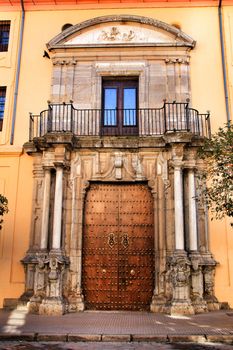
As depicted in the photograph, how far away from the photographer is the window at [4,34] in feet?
40.9

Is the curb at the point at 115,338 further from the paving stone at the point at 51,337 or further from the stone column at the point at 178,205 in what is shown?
the stone column at the point at 178,205

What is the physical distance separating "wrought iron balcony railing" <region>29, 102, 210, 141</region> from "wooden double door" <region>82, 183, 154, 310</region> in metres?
1.59

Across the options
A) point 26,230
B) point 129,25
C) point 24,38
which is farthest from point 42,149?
point 129,25

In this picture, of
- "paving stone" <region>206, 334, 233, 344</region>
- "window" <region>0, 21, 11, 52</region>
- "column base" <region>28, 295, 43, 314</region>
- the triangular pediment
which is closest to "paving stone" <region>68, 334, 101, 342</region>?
"paving stone" <region>206, 334, 233, 344</region>

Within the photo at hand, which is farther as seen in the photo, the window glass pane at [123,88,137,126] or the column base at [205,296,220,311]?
the window glass pane at [123,88,137,126]

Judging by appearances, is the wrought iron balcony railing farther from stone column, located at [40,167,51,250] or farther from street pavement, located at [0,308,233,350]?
street pavement, located at [0,308,233,350]

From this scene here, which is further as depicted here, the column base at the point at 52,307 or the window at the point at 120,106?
the window at the point at 120,106

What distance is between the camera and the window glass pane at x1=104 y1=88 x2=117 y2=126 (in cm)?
1148

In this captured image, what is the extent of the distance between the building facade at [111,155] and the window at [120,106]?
0.03 meters

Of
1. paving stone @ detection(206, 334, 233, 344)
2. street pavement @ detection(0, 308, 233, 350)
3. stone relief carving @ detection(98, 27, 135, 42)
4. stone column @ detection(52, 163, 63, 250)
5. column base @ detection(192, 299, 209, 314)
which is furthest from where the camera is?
stone relief carving @ detection(98, 27, 135, 42)

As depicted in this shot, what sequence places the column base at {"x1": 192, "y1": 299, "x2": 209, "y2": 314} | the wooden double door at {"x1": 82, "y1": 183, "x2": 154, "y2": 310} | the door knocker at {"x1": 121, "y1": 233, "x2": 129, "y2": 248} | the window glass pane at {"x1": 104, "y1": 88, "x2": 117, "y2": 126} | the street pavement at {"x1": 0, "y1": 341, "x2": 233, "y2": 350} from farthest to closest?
the window glass pane at {"x1": 104, "y1": 88, "x2": 117, "y2": 126} → the door knocker at {"x1": 121, "y1": 233, "x2": 129, "y2": 248} → the wooden double door at {"x1": 82, "y1": 183, "x2": 154, "y2": 310} → the column base at {"x1": 192, "y1": 299, "x2": 209, "y2": 314} → the street pavement at {"x1": 0, "y1": 341, "x2": 233, "y2": 350}

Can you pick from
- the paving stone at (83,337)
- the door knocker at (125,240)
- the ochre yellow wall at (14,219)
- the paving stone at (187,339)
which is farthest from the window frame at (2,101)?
the paving stone at (187,339)

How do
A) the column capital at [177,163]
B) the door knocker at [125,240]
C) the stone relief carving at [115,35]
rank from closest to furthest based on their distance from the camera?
the column capital at [177,163]
the door knocker at [125,240]
the stone relief carving at [115,35]

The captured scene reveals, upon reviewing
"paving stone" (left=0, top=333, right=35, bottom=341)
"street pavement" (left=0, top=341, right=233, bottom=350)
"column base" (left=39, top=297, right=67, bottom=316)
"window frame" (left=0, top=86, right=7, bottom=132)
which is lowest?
"street pavement" (left=0, top=341, right=233, bottom=350)
